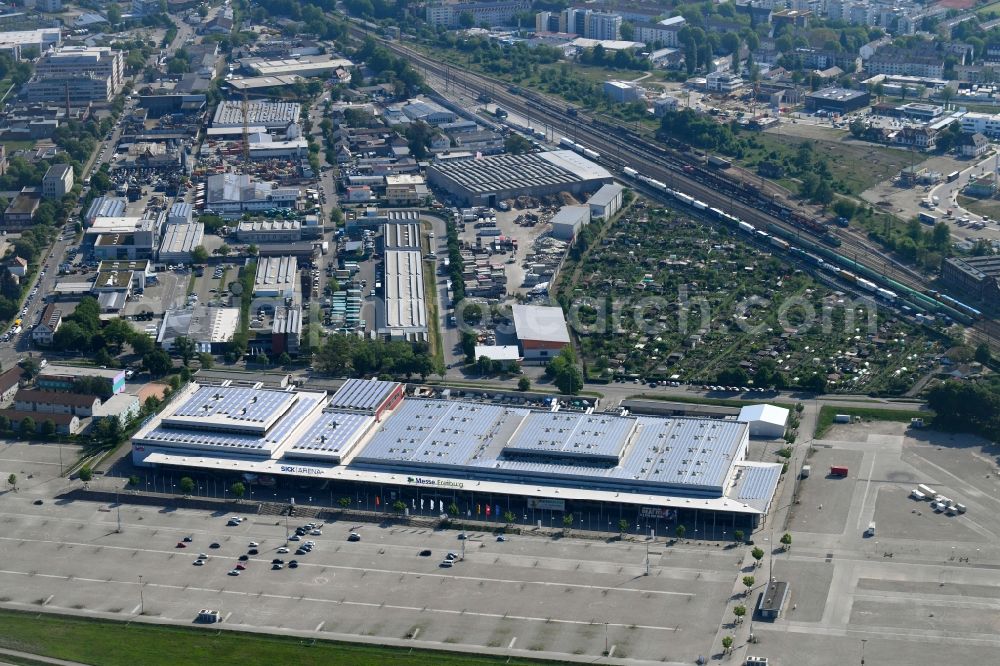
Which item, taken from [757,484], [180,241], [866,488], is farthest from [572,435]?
[180,241]

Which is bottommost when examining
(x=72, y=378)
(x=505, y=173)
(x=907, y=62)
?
(x=907, y=62)

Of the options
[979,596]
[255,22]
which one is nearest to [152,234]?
[979,596]

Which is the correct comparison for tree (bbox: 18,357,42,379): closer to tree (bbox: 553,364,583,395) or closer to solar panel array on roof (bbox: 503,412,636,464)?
solar panel array on roof (bbox: 503,412,636,464)

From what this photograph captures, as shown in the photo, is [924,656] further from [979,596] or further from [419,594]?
[419,594]

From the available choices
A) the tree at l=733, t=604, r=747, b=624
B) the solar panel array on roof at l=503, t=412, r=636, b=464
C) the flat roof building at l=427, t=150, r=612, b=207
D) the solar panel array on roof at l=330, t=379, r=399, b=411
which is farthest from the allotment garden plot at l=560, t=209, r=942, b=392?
the tree at l=733, t=604, r=747, b=624

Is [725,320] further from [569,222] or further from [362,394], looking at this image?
[362,394]
